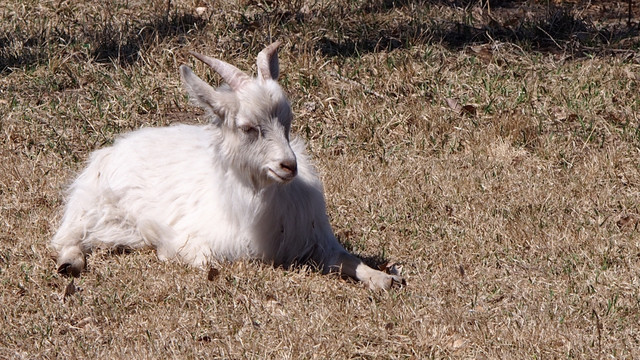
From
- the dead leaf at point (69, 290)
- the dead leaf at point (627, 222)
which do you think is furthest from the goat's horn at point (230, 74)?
the dead leaf at point (627, 222)

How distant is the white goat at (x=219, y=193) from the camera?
17.6 feet

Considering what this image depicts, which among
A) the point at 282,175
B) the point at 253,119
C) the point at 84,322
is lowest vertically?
the point at 84,322

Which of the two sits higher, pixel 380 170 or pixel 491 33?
pixel 491 33

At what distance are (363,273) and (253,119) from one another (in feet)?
3.46

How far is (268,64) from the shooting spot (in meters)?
5.61

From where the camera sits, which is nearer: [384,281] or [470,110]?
[384,281]

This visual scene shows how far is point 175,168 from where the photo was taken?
626 cm

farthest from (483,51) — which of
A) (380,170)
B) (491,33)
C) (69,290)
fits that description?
(69,290)

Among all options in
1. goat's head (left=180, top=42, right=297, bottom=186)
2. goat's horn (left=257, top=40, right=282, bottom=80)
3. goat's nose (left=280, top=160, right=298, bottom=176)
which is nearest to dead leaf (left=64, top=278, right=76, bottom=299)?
goat's head (left=180, top=42, right=297, bottom=186)

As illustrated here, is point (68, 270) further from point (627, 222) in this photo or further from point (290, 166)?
point (627, 222)

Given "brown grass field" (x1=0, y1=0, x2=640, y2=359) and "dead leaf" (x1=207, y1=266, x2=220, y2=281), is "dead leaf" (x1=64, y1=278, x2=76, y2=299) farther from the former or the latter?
"dead leaf" (x1=207, y1=266, x2=220, y2=281)

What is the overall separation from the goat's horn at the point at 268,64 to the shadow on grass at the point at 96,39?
3656 mm

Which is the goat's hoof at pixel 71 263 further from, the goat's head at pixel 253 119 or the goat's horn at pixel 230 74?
the goat's horn at pixel 230 74

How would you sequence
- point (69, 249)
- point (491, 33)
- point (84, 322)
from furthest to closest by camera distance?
point (491, 33) < point (69, 249) < point (84, 322)
